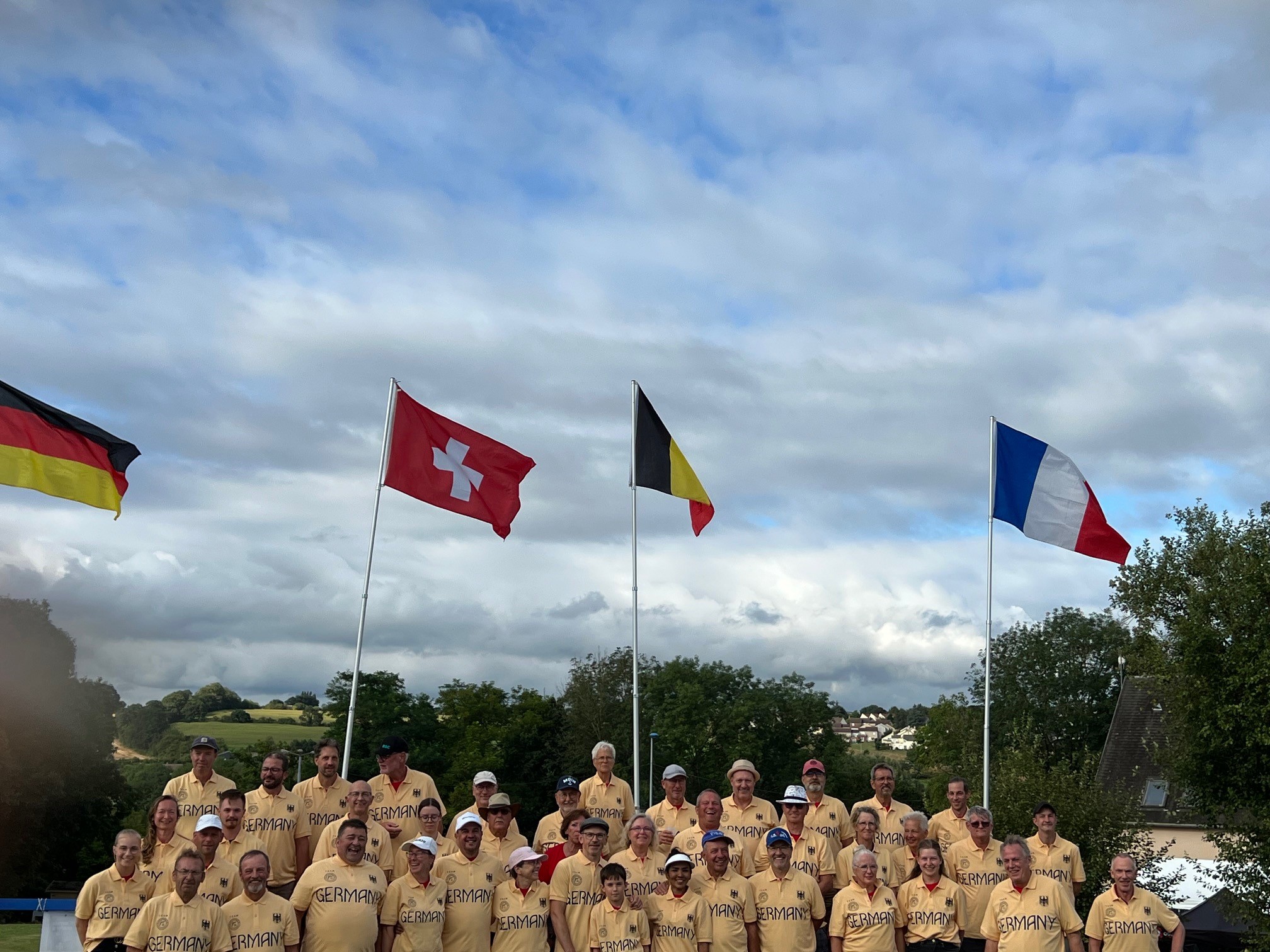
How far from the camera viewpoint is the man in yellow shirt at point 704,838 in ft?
32.3

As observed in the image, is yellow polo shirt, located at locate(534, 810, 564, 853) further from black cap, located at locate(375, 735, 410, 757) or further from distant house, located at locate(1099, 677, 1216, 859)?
distant house, located at locate(1099, 677, 1216, 859)

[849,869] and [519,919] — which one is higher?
[849,869]

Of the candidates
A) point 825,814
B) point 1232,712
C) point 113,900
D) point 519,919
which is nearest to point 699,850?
point 825,814

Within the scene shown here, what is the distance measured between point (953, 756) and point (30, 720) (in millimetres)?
Answer: 44607

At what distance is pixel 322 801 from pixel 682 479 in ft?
23.9

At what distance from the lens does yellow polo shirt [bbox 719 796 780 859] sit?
35.2 feet

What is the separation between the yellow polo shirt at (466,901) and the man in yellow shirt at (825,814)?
3.22m

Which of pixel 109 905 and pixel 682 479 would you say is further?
pixel 682 479

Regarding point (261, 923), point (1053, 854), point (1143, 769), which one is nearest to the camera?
point (261, 923)

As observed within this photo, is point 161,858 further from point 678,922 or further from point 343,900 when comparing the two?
point 678,922

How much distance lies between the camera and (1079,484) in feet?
53.7

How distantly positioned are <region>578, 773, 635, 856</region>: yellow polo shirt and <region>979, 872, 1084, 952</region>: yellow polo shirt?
3.31 meters

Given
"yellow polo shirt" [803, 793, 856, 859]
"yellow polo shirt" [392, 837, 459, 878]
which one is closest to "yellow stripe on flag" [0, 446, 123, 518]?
"yellow polo shirt" [392, 837, 459, 878]

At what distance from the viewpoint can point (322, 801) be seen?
10312 mm
